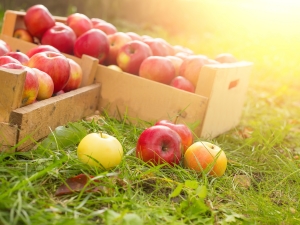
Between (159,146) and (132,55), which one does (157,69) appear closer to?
(132,55)

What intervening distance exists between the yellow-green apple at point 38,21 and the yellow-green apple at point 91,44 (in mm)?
356

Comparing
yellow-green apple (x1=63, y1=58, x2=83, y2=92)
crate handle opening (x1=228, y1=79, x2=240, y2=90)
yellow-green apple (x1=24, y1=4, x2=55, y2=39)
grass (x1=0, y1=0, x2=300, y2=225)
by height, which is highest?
yellow-green apple (x1=24, y1=4, x2=55, y2=39)

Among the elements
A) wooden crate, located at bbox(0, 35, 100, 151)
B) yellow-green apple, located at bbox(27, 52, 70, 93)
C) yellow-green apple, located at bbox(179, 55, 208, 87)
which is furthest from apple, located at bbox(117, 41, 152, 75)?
yellow-green apple, located at bbox(27, 52, 70, 93)

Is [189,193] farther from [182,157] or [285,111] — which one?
[285,111]

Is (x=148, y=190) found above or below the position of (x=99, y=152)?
below

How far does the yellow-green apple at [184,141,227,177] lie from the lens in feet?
8.01

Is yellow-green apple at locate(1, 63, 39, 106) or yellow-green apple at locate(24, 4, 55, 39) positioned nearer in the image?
yellow-green apple at locate(1, 63, 39, 106)

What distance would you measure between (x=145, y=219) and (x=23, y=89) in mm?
917

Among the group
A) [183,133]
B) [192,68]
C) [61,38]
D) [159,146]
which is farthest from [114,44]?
[159,146]

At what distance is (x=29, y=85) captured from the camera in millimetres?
2350

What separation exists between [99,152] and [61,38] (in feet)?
4.99

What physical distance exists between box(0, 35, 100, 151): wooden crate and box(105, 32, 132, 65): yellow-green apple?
0.72 m

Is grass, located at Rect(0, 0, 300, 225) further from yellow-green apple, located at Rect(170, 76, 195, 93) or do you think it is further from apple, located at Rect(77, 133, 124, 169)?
yellow-green apple, located at Rect(170, 76, 195, 93)

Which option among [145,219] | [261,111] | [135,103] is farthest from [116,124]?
[261,111]
